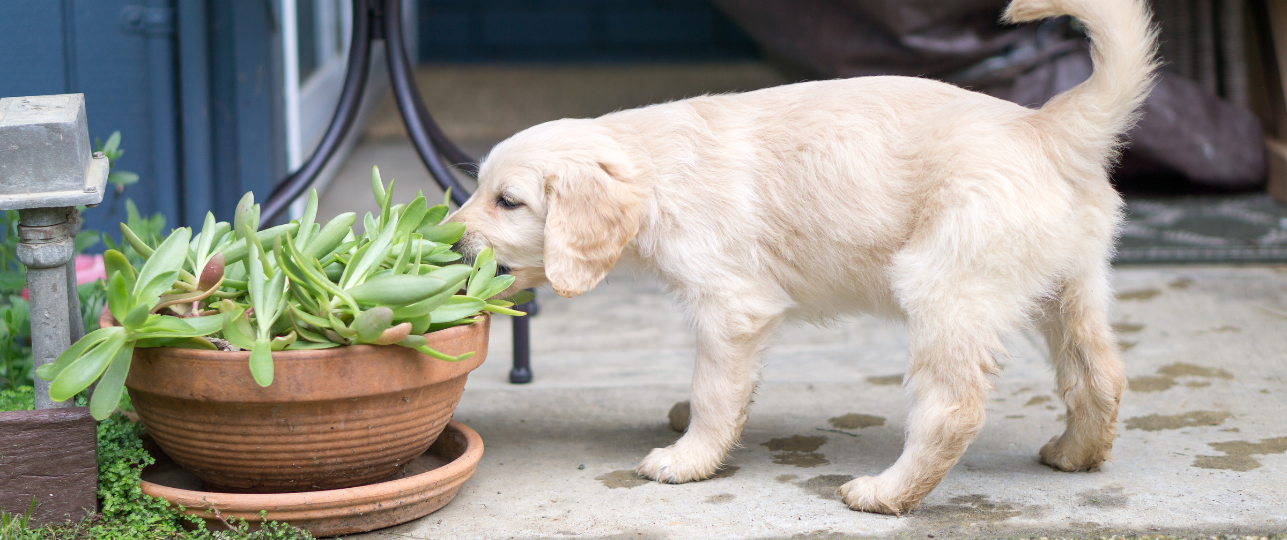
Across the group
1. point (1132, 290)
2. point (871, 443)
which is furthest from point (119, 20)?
point (1132, 290)

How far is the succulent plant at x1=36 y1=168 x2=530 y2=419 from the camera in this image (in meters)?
1.90

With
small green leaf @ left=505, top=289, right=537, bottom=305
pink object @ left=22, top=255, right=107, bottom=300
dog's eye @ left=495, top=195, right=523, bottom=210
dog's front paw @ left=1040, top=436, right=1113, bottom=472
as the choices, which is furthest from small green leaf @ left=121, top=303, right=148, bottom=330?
dog's front paw @ left=1040, top=436, right=1113, bottom=472

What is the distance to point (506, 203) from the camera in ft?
7.81

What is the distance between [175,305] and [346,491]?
0.52m

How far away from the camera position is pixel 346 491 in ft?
6.82

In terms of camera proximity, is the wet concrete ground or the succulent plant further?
the wet concrete ground

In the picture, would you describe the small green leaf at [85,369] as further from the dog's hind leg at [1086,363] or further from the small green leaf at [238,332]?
the dog's hind leg at [1086,363]

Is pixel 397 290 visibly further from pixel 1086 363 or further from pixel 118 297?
pixel 1086 363

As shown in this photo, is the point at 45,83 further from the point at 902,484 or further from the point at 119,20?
the point at 902,484

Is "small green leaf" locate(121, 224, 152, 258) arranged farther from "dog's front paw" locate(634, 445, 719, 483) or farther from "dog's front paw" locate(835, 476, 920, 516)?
"dog's front paw" locate(835, 476, 920, 516)

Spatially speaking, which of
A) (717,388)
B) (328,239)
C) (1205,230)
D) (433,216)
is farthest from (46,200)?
(1205,230)

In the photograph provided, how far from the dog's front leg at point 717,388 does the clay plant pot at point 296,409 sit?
0.53m

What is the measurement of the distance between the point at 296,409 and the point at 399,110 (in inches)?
57.6

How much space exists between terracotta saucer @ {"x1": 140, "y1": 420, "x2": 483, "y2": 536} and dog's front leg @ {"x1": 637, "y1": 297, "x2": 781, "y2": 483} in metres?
0.48
